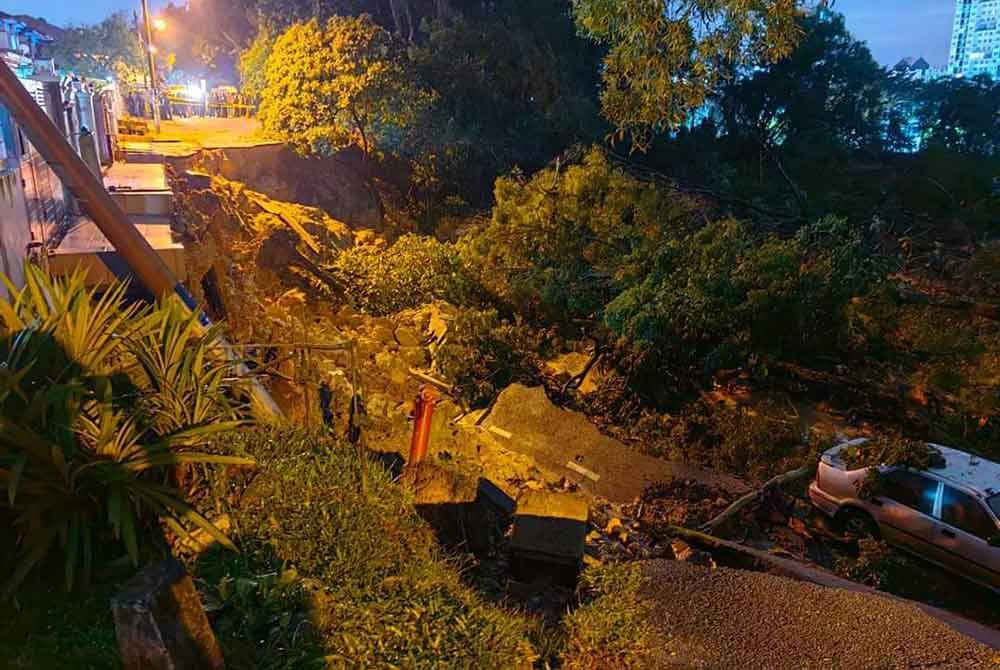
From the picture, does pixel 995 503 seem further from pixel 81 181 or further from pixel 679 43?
pixel 81 181

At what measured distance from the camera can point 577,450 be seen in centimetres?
920

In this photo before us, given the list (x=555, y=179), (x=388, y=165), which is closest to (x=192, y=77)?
(x=388, y=165)

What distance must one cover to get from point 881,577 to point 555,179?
8.53m

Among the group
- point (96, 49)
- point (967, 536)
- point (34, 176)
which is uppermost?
point (96, 49)

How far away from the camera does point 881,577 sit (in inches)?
255

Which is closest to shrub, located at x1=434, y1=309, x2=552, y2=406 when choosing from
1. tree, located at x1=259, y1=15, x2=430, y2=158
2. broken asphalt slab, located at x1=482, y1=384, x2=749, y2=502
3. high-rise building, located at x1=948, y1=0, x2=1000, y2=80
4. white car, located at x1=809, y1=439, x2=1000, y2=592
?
broken asphalt slab, located at x1=482, y1=384, x2=749, y2=502

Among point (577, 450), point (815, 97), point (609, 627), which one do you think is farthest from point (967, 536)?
point (815, 97)

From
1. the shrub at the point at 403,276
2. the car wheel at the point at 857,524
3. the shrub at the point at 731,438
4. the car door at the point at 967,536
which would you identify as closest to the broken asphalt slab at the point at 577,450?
the shrub at the point at 731,438

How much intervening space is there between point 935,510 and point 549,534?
4.90 meters

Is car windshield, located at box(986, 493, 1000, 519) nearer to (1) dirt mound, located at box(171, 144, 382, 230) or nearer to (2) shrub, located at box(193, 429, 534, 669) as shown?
(2) shrub, located at box(193, 429, 534, 669)

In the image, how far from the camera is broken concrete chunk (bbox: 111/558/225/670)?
205 cm

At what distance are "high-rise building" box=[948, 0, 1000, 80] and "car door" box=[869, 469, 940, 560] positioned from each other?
115480 millimetres

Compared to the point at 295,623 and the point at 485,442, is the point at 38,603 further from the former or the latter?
the point at 485,442

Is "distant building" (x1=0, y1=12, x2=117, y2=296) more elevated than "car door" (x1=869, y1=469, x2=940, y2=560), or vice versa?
"distant building" (x1=0, y1=12, x2=117, y2=296)
